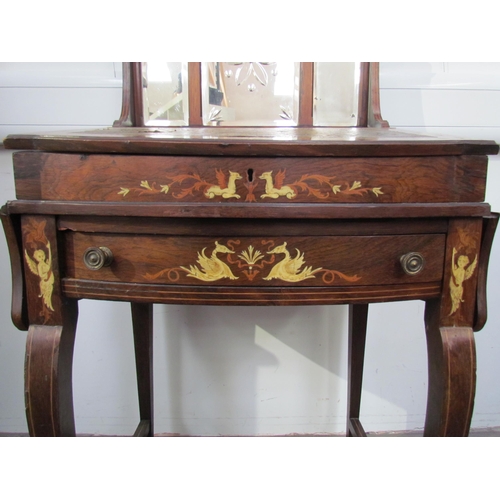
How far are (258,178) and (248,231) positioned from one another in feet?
0.21

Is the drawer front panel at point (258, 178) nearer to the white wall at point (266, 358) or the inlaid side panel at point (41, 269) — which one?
the inlaid side panel at point (41, 269)

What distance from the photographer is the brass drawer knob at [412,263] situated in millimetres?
536

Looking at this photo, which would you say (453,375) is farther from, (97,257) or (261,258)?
(97,257)

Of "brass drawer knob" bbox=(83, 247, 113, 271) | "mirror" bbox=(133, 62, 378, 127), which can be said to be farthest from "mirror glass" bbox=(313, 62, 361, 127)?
"brass drawer knob" bbox=(83, 247, 113, 271)

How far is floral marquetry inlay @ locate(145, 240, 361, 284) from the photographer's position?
537 millimetres

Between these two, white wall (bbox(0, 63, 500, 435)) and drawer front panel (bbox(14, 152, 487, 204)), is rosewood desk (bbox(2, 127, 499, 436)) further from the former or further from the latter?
white wall (bbox(0, 63, 500, 435))

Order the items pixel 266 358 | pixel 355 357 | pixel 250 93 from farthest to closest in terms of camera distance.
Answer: pixel 266 358, pixel 355 357, pixel 250 93

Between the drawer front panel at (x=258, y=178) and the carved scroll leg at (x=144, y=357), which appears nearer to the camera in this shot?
the drawer front panel at (x=258, y=178)

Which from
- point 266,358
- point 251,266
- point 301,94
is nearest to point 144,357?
point 266,358

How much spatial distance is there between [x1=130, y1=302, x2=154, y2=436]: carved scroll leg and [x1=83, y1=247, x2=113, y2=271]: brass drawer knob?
1.37 ft

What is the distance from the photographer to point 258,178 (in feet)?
1.69

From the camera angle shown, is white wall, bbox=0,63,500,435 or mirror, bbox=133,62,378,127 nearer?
mirror, bbox=133,62,378,127

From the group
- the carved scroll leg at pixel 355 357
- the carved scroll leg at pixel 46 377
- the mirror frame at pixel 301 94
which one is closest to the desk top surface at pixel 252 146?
the carved scroll leg at pixel 46 377

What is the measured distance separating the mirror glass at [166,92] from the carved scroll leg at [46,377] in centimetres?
45
